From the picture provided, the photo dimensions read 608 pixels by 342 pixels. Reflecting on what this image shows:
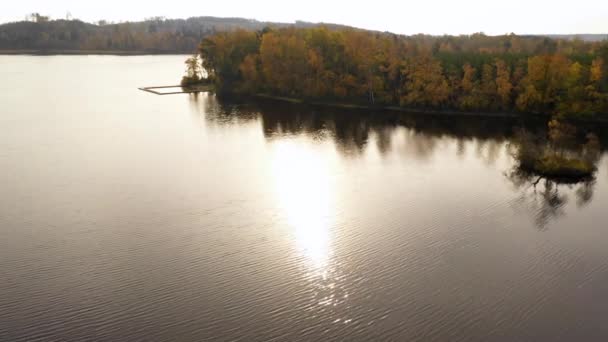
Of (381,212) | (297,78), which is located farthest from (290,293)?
(297,78)

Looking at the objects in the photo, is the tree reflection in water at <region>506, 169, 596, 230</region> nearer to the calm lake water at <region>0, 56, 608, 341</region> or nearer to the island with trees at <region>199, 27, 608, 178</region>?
the calm lake water at <region>0, 56, 608, 341</region>

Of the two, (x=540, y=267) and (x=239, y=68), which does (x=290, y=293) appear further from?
(x=239, y=68)

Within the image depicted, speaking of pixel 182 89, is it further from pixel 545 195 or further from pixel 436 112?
pixel 545 195

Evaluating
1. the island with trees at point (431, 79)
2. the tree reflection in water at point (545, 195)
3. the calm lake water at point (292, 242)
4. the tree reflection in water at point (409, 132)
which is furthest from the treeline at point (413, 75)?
the tree reflection in water at point (545, 195)

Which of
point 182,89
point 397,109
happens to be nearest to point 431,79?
point 397,109

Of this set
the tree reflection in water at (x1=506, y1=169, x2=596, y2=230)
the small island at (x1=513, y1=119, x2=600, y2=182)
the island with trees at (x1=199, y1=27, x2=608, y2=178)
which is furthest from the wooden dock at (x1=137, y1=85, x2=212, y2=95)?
the tree reflection in water at (x1=506, y1=169, x2=596, y2=230)

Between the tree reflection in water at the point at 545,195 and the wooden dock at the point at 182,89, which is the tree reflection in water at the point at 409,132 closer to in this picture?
the tree reflection in water at the point at 545,195

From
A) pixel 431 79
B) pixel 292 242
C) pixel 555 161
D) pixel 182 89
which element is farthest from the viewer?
pixel 182 89

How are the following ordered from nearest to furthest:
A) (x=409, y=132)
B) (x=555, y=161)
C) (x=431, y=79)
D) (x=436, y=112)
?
(x=555, y=161)
(x=409, y=132)
(x=431, y=79)
(x=436, y=112)
